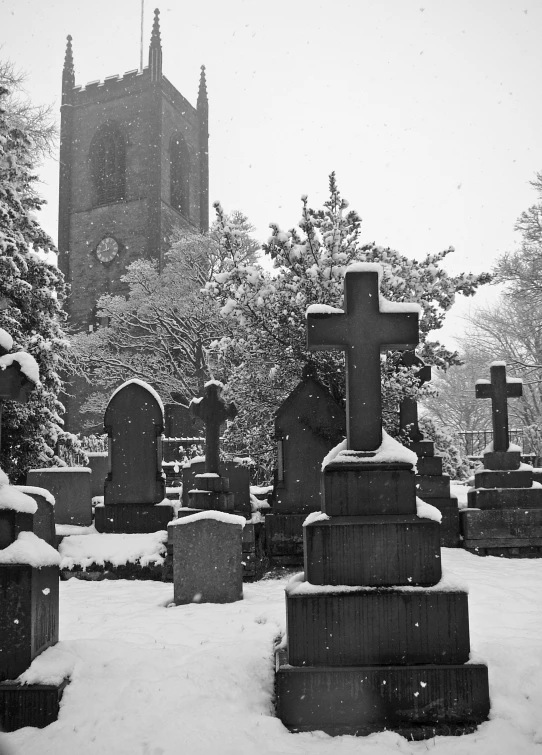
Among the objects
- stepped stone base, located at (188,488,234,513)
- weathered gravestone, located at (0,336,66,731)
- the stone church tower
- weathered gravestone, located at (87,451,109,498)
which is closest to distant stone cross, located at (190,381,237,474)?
stepped stone base, located at (188,488,234,513)

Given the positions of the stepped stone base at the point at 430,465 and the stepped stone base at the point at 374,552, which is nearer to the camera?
the stepped stone base at the point at 374,552

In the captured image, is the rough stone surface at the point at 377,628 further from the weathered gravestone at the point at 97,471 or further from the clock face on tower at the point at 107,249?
the clock face on tower at the point at 107,249

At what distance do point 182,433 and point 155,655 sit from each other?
71.6 ft

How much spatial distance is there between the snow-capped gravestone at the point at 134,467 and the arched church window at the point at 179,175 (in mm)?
28929

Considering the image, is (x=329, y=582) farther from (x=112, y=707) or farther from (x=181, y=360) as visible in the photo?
(x=181, y=360)

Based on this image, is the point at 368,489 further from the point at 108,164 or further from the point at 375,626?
the point at 108,164

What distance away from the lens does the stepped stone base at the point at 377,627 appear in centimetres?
342

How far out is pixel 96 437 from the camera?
899 inches

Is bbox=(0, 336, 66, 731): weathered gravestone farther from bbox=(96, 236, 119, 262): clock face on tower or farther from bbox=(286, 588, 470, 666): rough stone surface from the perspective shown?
bbox=(96, 236, 119, 262): clock face on tower

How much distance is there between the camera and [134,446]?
799 centimetres

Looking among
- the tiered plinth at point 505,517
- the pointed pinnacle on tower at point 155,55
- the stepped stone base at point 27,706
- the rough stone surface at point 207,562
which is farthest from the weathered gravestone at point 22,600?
the pointed pinnacle on tower at point 155,55

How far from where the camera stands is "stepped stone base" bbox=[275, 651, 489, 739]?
10.7 ft

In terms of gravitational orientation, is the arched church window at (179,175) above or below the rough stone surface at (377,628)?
above

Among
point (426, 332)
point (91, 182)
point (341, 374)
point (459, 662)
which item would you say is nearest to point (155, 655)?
point (459, 662)
